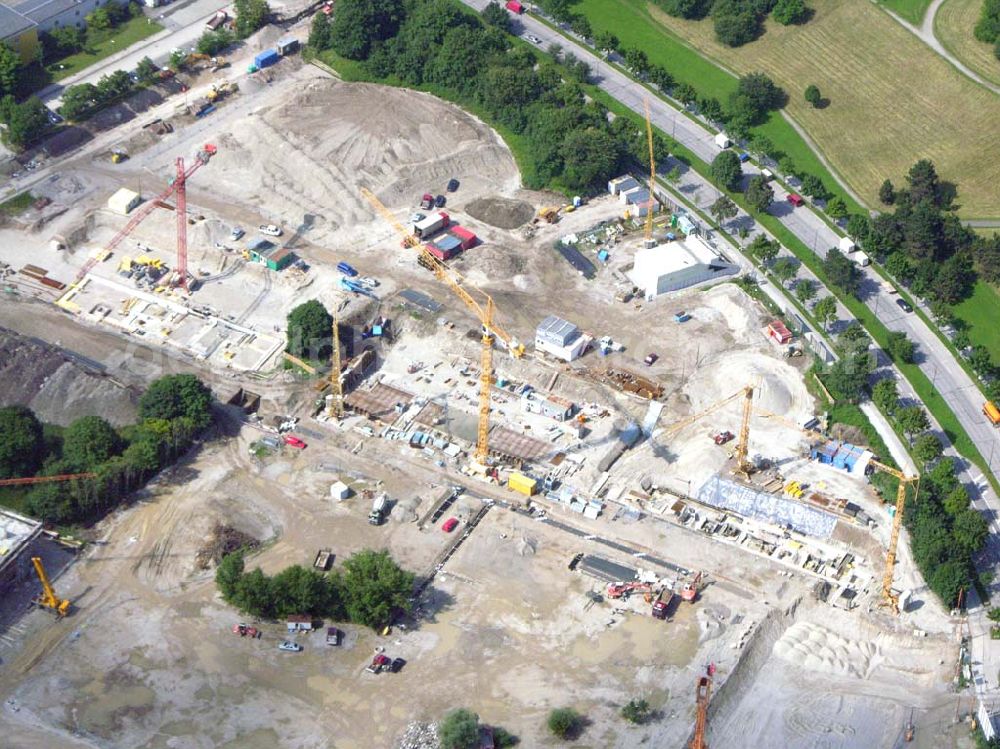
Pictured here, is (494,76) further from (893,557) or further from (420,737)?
(420,737)

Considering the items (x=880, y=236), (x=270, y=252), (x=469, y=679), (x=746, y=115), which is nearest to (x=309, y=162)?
(x=270, y=252)

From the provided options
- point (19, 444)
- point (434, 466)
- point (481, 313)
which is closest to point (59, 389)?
point (19, 444)

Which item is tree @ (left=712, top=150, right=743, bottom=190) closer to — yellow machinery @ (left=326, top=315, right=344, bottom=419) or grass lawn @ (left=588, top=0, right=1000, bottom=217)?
grass lawn @ (left=588, top=0, right=1000, bottom=217)

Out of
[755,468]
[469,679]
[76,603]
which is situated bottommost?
[76,603]

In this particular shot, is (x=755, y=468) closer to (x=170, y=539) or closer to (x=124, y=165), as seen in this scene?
(x=170, y=539)

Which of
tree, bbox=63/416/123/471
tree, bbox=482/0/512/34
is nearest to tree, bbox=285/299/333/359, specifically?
tree, bbox=63/416/123/471

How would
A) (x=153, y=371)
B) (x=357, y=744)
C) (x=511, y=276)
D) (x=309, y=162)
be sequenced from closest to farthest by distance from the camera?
(x=357, y=744) < (x=153, y=371) < (x=511, y=276) < (x=309, y=162)

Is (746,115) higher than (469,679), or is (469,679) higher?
(746,115)
